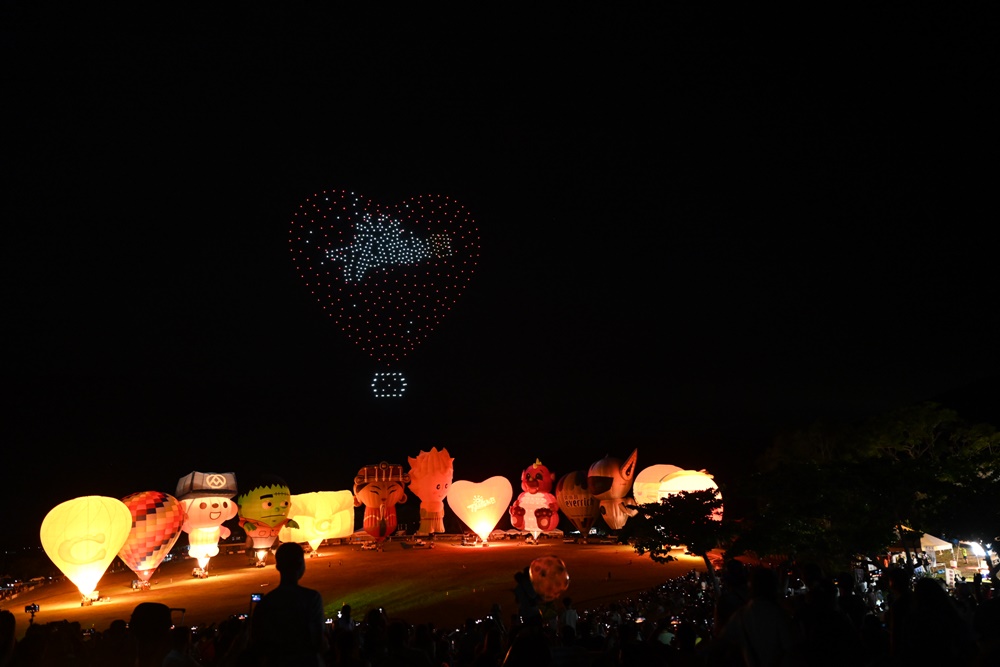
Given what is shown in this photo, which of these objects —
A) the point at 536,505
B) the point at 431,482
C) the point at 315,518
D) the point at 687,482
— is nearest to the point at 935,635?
the point at 687,482

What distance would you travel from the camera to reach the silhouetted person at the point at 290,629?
3502 mm

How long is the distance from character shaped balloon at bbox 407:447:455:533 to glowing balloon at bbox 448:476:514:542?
5.07 feet

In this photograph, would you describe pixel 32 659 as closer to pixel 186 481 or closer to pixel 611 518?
pixel 186 481

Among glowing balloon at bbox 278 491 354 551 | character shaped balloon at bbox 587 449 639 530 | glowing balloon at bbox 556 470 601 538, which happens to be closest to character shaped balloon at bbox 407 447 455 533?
glowing balloon at bbox 278 491 354 551

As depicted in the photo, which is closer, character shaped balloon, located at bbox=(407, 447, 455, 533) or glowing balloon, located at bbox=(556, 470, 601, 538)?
glowing balloon, located at bbox=(556, 470, 601, 538)

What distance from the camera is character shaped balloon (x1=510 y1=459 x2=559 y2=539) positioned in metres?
45.8

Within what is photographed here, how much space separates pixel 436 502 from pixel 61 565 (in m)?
25.8

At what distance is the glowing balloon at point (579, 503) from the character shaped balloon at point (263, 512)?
17.2 m

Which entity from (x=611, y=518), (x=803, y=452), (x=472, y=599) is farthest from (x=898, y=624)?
(x=611, y=518)

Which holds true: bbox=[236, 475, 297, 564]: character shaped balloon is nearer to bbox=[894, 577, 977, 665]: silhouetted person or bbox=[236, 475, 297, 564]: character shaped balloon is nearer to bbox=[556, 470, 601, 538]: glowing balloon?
bbox=[556, 470, 601, 538]: glowing balloon

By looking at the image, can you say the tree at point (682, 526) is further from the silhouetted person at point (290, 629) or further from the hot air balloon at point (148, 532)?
the silhouetted person at point (290, 629)

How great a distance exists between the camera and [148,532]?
28.1 metres

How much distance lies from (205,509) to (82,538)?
32.5 feet

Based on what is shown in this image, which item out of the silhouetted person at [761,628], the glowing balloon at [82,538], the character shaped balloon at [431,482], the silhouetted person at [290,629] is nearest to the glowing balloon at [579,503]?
the character shaped balloon at [431,482]
